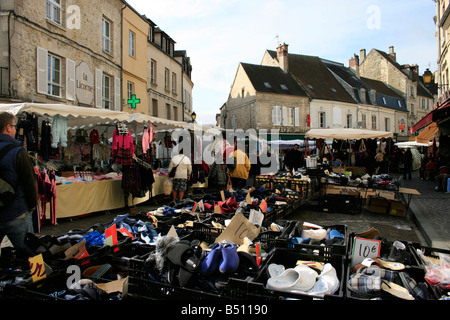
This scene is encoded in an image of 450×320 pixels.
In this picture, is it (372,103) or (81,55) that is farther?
(372,103)

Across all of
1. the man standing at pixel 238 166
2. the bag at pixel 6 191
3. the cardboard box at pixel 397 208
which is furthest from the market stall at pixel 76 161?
the cardboard box at pixel 397 208

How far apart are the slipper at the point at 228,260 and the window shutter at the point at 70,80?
11836mm

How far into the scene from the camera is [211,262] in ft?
7.34

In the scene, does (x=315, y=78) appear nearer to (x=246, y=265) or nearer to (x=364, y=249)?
(x=364, y=249)

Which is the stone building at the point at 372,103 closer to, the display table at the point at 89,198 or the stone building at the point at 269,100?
the stone building at the point at 269,100

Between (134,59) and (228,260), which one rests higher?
(134,59)

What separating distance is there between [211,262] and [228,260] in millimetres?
126

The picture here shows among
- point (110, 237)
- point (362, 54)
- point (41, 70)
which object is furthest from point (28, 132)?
point (362, 54)

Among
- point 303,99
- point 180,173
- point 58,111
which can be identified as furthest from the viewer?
point 303,99

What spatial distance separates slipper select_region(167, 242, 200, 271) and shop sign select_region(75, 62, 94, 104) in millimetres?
12119

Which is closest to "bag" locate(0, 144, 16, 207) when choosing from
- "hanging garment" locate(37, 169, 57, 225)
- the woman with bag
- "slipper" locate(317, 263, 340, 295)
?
"slipper" locate(317, 263, 340, 295)

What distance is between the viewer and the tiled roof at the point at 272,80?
95.9 feet

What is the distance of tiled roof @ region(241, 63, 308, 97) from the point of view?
2922 centimetres

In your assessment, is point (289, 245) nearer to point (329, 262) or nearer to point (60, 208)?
point (329, 262)
